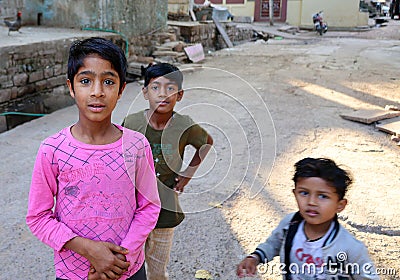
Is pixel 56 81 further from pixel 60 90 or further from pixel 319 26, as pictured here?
pixel 319 26

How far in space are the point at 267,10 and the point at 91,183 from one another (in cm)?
2354

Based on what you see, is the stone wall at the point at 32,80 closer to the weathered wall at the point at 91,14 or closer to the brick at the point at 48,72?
the brick at the point at 48,72

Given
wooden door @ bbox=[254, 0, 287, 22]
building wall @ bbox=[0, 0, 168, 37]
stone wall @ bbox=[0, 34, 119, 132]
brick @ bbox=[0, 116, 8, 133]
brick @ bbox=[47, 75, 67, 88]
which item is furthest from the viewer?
wooden door @ bbox=[254, 0, 287, 22]

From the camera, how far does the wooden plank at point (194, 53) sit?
10.6 m

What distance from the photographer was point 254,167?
4.12 m

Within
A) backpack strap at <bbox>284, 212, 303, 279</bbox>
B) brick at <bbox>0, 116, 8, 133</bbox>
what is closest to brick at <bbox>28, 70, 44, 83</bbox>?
brick at <bbox>0, 116, 8, 133</bbox>

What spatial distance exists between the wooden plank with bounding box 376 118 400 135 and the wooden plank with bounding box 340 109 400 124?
7.0 inches

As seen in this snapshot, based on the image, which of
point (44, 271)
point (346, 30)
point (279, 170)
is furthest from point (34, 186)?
point (346, 30)

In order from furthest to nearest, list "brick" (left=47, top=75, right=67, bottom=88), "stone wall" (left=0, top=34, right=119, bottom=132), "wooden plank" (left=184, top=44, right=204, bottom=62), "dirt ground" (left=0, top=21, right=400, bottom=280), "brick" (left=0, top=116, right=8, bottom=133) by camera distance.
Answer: "wooden plank" (left=184, top=44, right=204, bottom=62), "brick" (left=47, top=75, right=67, bottom=88), "stone wall" (left=0, top=34, right=119, bottom=132), "brick" (left=0, top=116, right=8, bottom=133), "dirt ground" (left=0, top=21, right=400, bottom=280)

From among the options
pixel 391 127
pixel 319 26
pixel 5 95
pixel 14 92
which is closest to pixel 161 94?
pixel 391 127

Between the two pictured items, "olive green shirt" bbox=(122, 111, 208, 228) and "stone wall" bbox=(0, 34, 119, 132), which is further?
"stone wall" bbox=(0, 34, 119, 132)

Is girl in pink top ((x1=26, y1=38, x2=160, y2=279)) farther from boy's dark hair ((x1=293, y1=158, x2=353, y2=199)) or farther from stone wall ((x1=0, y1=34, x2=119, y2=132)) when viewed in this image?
stone wall ((x1=0, y1=34, x2=119, y2=132))

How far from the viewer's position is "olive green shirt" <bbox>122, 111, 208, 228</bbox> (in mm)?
1910
